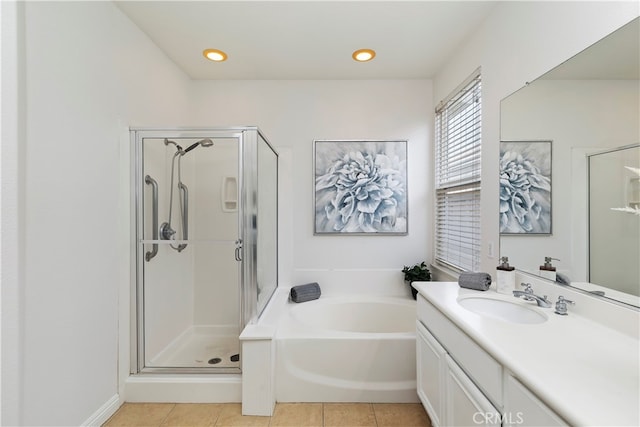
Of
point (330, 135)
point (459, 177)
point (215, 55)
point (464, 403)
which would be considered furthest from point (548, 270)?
point (215, 55)

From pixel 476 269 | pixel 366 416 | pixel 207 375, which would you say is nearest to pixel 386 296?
pixel 476 269

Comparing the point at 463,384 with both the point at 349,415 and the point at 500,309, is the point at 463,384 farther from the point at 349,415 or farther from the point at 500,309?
the point at 349,415

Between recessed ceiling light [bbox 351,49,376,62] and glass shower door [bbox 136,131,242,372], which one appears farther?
recessed ceiling light [bbox 351,49,376,62]

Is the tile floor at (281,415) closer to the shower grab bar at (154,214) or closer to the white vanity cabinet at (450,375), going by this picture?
the white vanity cabinet at (450,375)

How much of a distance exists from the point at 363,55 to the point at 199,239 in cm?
191

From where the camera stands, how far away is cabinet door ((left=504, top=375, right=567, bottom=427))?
2.46ft

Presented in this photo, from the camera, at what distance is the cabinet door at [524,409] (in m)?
0.75

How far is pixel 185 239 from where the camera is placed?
2.19m

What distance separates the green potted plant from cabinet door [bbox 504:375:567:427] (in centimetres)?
179

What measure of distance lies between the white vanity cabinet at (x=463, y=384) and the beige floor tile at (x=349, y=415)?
1.20 ft

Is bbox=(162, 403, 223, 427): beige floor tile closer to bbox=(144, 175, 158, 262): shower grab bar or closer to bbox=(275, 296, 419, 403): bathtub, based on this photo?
bbox=(275, 296, 419, 403): bathtub

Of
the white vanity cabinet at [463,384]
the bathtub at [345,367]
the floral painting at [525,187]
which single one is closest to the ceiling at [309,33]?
the floral painting at [525,187]

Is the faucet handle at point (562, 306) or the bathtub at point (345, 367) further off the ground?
the faucet handle at point (562, 306)

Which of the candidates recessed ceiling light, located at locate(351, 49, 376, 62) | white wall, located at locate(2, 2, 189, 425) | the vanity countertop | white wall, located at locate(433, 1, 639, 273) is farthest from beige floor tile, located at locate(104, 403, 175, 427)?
recessed ceiling light, located at locate(351, 49, 376, 62)
